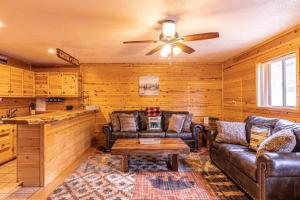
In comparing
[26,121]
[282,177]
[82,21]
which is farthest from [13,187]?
[282,177]

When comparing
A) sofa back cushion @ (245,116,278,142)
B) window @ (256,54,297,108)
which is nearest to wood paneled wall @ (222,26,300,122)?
window @ (256,54,297,108)

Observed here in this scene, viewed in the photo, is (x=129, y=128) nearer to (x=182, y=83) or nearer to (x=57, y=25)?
(x=182, y=83)

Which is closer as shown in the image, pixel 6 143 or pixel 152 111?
pixel 6 143

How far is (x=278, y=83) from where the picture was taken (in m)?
4.03

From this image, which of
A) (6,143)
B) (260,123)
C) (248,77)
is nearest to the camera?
(260,123)

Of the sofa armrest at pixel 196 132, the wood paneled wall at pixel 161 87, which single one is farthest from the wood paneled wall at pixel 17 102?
the sofa armrest at pixel 196 132

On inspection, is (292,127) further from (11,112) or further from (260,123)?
(11,112)

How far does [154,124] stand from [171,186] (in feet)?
8.17

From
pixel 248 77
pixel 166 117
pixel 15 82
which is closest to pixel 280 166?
pixel 248 77

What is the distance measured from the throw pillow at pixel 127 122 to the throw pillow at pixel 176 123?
2.87 feet

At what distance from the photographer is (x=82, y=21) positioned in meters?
2.96

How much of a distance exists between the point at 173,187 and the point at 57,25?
2.78 m

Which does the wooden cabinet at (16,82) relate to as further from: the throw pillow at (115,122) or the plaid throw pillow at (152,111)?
the plaid throw pillow at (152,111)

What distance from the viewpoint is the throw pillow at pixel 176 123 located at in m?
5.30
